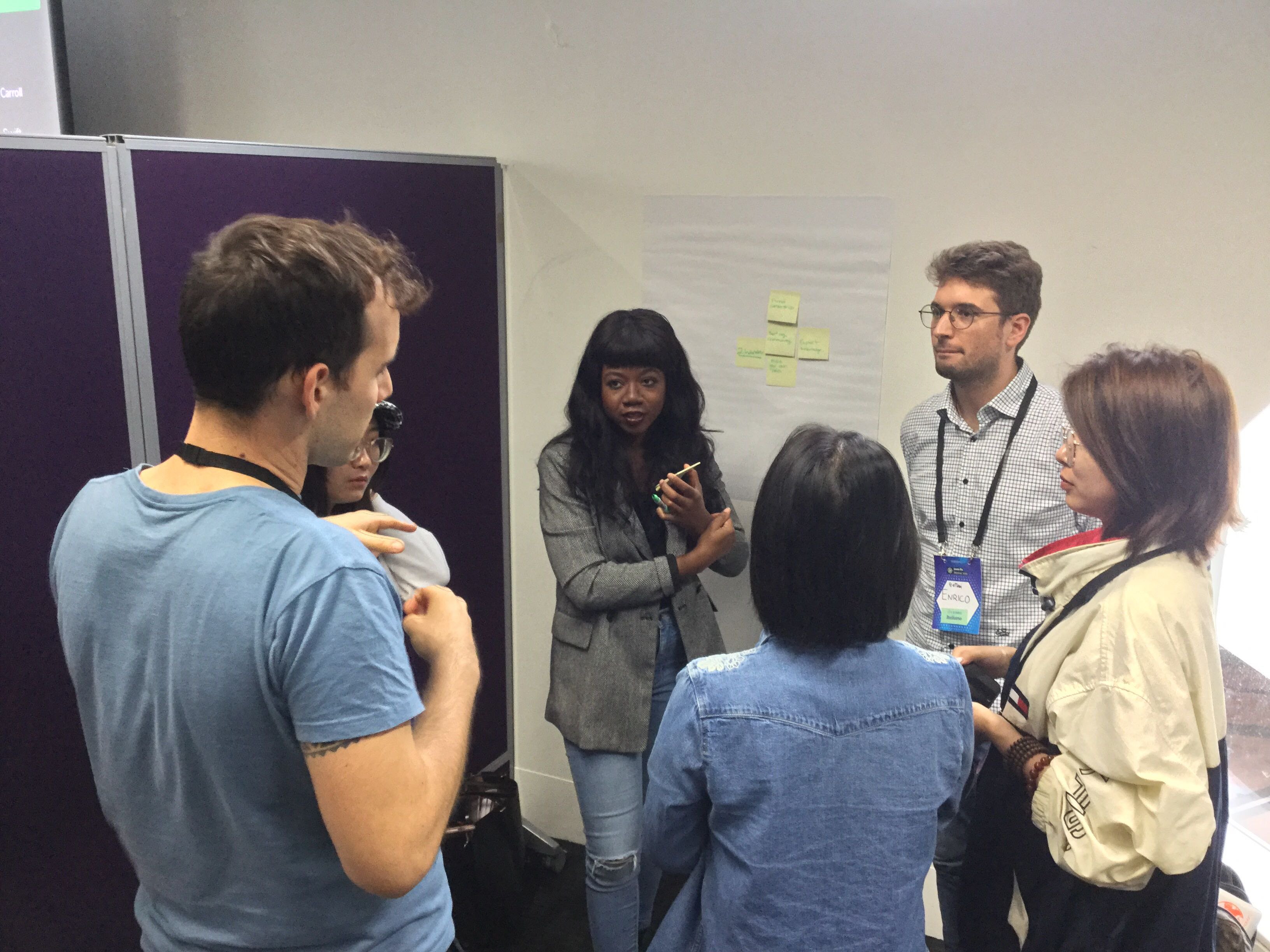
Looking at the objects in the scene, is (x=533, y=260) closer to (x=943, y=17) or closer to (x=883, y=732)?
(x=943, y=17)

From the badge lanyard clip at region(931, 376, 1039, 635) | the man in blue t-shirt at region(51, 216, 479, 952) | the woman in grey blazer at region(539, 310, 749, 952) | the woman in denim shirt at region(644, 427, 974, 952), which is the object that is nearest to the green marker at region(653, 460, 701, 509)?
the woman in grey blazer at region(539, 310, 749, 952)

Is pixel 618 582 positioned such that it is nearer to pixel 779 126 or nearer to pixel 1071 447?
pixel 1071 447

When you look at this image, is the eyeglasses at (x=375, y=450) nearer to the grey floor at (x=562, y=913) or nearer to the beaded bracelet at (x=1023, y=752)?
the beaded bracelet at (x=1023, y=752)

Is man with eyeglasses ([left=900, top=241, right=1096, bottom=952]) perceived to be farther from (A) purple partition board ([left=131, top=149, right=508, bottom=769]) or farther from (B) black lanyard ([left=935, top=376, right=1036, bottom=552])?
(A) purple partition board ([left=131, top=149, right=508, bottom=769])

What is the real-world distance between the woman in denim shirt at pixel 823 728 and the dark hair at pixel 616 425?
912 millimetres

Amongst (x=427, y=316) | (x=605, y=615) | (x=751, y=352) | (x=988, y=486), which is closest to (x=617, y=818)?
(x=605, y=615)

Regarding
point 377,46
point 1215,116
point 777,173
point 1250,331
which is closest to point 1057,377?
point 1250,331

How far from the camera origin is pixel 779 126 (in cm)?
228

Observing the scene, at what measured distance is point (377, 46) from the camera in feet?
8.70

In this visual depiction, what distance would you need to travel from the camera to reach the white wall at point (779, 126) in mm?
1962

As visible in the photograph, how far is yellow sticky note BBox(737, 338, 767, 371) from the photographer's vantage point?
2.44m

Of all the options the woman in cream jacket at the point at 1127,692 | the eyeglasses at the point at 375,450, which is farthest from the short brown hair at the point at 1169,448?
the eyeglasses at the point at 375,450

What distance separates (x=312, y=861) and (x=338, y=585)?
0.35m

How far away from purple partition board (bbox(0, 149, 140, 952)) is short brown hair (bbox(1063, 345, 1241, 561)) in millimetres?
1807
